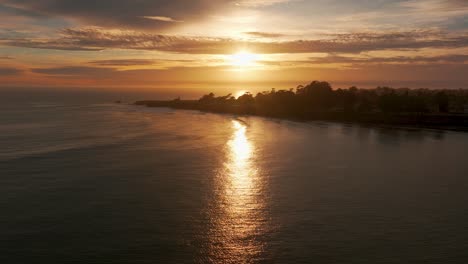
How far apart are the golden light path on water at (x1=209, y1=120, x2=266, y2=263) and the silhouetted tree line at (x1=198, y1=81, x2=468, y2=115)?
61611 millimetres

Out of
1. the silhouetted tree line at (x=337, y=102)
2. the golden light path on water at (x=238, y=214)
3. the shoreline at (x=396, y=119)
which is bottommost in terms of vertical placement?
the golden light path on water at (x=238, y=214)

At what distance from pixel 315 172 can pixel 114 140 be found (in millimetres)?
30894

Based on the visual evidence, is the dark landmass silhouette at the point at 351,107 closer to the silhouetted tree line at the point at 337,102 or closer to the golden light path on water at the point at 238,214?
the silhouetted tree line at the point at 337,102

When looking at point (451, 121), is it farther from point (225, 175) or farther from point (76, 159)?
point (76, 159)

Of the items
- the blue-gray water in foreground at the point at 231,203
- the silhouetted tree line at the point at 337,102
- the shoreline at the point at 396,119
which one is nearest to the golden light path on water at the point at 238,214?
the blue-gray water in foreground at the point at 231,203

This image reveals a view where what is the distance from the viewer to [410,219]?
24.8 meters

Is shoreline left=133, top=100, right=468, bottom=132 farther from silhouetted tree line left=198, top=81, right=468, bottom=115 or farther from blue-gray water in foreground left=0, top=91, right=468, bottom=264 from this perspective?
blue-gray water in foreground left=0, top=91, right=468, bottom=264

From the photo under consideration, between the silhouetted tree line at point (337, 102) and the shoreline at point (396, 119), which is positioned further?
the silhouetted tree line at point (337, 102)

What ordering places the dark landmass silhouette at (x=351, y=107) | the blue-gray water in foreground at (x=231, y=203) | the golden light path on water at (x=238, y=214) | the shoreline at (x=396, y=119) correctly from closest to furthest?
the golden light path on water at (x=238, y=214)
the blue-gray water in foreground at (x=231, y=203)
the shoreline at (x=396, y=119)
the dark landmass silhouette at (x=351, y=107)

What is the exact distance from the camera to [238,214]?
83.7 feet

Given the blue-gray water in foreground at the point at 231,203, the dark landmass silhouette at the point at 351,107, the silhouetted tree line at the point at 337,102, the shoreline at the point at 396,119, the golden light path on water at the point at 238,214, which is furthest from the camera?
the silhouetted tree line at the point at 337,102

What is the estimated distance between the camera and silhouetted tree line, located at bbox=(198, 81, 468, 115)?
93.6 metres

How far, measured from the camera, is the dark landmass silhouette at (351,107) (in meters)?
82.6

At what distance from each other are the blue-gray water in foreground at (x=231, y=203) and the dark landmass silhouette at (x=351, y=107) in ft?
99.9
